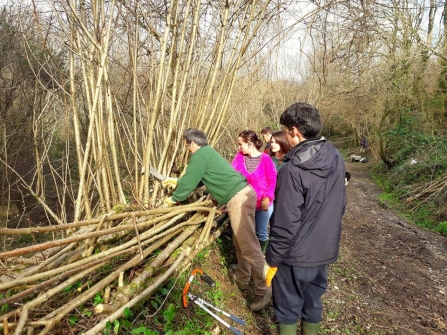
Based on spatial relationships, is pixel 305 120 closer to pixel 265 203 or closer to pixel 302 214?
pixel 302 214

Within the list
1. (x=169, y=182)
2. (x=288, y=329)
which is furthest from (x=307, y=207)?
(x=169, y=182)

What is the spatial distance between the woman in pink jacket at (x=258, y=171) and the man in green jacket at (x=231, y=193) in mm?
512

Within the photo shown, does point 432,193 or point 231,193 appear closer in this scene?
point 231,193

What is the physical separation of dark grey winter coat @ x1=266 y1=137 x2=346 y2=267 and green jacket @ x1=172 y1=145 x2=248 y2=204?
36.1 inches

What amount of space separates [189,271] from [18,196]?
24.9ft

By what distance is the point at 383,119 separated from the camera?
12430 mm

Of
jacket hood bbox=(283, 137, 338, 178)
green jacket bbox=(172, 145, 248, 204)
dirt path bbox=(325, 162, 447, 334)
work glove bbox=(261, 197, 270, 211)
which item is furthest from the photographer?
work glove bbox=(261, 197, 270, 211)

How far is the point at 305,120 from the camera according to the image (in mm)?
2031

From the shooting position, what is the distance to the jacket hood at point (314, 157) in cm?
196

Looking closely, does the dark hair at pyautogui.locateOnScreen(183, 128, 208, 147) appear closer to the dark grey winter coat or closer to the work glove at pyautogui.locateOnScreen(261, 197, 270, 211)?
the work glove at pyautogui.locateOnScreen(261, 197, 270, 211)

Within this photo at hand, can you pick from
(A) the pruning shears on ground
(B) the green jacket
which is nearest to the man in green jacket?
(B) the green jacket

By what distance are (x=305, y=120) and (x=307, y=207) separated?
1.93 ft

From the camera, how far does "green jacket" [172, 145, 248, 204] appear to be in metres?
2.87

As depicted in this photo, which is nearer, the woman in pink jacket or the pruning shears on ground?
the pruning shears on ground
